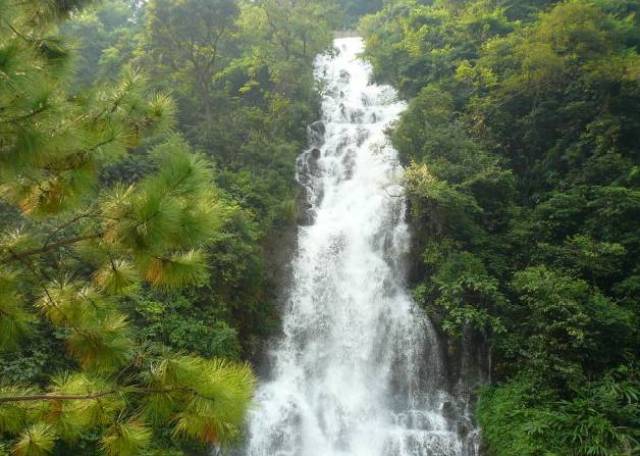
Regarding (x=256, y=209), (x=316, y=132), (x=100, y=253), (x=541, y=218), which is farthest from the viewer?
(x=316, y=132)

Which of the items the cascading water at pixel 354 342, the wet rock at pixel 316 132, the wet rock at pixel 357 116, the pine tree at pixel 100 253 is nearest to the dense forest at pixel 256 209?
the pine tree at pixel 100 253

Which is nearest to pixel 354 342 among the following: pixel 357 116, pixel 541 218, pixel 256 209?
pixel 256 209

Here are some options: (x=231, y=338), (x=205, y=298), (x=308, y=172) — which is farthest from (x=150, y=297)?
(x=308, y=172)

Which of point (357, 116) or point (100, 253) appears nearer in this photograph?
point (100, 253)

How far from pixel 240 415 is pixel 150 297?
237 inches

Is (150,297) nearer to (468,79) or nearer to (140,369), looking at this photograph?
(140,369)

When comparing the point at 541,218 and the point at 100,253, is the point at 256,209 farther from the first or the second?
the point at 100,253

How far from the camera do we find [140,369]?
124 inches

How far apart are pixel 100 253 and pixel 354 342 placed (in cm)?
801

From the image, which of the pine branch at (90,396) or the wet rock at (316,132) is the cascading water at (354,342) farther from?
the pine branch at (90,396)

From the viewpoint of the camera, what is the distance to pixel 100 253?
9.87 ft

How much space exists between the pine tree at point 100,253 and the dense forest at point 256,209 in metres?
0.02

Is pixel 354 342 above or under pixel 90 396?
above

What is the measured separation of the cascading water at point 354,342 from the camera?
8.51m
